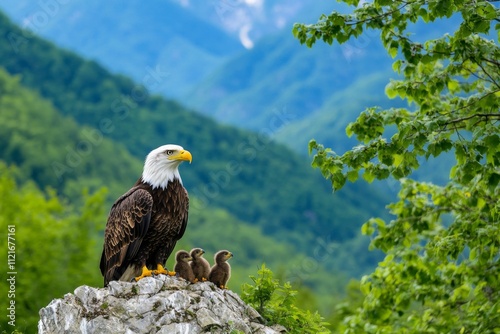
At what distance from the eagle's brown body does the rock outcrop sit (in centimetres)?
64

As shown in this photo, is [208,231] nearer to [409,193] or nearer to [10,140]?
[10,140]

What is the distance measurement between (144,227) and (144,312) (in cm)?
128

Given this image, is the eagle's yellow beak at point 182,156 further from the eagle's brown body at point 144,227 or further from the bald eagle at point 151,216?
the eagle's brown body at point 144,227

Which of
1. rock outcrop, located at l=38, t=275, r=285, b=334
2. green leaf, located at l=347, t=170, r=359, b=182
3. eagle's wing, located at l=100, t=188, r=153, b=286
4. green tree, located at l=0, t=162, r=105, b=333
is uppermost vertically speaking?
green tree, located at l=0, t=162, r=105, b=333

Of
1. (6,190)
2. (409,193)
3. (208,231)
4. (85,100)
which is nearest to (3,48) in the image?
(85,100)

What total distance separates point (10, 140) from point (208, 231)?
3305 centimetres

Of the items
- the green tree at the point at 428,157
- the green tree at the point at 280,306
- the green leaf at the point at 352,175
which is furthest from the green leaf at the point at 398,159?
the green tree at the point at 280,306

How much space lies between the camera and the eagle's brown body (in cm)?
1158

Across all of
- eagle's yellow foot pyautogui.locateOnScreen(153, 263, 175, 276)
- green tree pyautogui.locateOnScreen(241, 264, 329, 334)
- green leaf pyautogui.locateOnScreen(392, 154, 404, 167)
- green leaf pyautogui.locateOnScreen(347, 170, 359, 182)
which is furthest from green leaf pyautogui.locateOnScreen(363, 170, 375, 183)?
eagle's yellow foot pyautogui.locateOnScreen(153, 263, 175, 276)

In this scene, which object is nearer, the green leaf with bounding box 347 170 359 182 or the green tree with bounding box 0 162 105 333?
the green leaf with bounding box 347 170 359 182

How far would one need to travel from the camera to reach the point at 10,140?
107812mm

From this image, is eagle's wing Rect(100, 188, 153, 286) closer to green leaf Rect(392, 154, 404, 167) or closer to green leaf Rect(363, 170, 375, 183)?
green leaf Rect(363, 170, 375, 183)

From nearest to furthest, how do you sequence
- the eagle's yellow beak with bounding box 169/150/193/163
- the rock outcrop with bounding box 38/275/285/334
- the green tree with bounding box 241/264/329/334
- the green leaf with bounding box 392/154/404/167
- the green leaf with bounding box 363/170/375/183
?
the rock outcrop with bounding box 38/275/285/334 → the eagle's yellow beak with bounding box 169/150/193/163 → the green tree with bounding box 241/264/329/334 → the green leaf with bounding box 392/154/404/167 → the green leaf with bounding box 363/170/375/183

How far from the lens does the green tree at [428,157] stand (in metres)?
11.9
